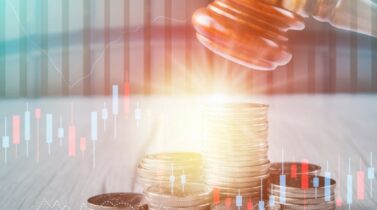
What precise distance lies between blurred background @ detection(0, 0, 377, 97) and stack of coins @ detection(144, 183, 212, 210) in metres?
4.81

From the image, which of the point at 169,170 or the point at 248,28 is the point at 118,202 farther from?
the point at 248,28

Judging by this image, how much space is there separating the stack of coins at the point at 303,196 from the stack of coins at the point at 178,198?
0.24 meters

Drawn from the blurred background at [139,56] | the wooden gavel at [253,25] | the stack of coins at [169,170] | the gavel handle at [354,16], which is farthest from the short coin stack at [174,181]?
the blurred background at [139,56]

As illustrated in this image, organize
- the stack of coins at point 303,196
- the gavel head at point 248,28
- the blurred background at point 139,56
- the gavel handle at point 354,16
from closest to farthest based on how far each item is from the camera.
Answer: the gavel head at point 248,28 → the stack of coins at point 303,196 → the gavel handle at point 354,16 → the blurred background at point 139,56

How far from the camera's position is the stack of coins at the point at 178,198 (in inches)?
71.4

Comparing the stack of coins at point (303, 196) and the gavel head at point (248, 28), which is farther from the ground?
the gavel head at point (248, 28)

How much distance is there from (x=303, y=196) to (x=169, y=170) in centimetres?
49

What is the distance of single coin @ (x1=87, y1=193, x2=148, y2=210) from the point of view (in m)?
1.87

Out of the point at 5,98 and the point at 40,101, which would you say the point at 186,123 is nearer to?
the point at 40,101

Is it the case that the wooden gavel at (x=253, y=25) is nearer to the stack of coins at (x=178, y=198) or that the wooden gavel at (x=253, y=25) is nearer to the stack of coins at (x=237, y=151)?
the stack of coins at (x=237, y=151)

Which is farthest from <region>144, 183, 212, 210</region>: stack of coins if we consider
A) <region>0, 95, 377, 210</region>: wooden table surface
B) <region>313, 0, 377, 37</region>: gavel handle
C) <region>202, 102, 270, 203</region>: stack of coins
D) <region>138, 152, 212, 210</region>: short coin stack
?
<region>313, 0, 377, 37</region>: gavel handle

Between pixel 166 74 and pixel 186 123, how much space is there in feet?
9.80

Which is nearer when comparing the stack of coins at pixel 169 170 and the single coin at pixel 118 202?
the single coin at pixel 118 202

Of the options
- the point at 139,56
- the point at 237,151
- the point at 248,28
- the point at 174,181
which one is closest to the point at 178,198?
the point at 174,181
